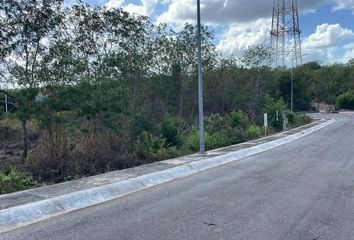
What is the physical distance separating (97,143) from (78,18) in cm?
481

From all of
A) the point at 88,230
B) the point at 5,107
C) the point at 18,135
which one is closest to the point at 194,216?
the point at 88,230

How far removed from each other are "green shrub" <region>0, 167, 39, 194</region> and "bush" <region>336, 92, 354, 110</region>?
77626 mm

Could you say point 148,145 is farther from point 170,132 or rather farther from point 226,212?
point 226,212

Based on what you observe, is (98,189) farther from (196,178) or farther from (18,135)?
(18,135)

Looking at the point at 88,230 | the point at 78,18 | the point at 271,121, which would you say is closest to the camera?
the point at 88,230

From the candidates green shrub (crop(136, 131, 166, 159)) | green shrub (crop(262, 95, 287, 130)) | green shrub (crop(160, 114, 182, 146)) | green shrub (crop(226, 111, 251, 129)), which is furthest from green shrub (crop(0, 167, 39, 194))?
green shrub (crop(262, 95, 287, 130))

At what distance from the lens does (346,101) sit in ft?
260

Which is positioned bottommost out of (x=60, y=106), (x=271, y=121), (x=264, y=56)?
(x=271, y=121)

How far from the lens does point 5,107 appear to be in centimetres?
1342

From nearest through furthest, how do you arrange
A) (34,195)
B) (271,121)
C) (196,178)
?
(34,195)
(196,178)
(271,121)

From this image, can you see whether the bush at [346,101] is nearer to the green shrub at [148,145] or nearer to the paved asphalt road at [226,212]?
the green shrub at [148,145]

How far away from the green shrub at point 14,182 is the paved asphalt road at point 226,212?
237 cm

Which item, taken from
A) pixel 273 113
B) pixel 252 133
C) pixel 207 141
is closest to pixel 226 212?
pixel 207 141

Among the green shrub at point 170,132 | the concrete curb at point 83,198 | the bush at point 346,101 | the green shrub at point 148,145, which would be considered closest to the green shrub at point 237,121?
the green shrub at point 170,132
